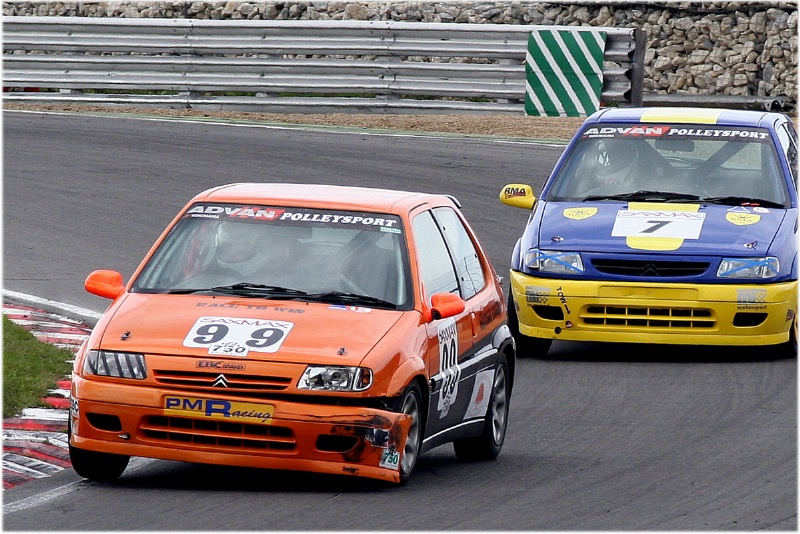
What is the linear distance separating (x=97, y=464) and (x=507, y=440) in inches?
105

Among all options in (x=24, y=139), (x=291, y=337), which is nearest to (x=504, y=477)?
(x=291, y=337)

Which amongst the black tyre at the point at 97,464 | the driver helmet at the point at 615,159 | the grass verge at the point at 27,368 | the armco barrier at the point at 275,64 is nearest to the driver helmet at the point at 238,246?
the black tyre at the point at 97,464

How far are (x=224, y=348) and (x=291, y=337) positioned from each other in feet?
0.98

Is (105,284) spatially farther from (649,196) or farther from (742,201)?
(742,201)

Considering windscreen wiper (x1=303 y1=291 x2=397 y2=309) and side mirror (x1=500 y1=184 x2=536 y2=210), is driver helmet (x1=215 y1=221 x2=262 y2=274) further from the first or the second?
side mirror (x1=500 y1=184 x2=536 y2=210)

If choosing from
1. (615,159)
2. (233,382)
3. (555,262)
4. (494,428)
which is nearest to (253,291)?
(233,382)

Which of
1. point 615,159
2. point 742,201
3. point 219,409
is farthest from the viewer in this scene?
point 615,159

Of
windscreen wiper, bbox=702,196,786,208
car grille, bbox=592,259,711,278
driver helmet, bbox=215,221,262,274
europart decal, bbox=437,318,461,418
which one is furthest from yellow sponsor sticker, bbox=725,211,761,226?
driver helmet, bbox=215,221,262,274

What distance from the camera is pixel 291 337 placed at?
7.34 m

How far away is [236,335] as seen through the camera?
7359 mm

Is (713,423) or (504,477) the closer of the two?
(504,477)

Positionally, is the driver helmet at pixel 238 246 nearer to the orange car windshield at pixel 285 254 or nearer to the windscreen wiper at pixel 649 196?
the orange car windshield at pixel 285 254

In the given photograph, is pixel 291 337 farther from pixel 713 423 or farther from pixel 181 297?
pixel 713 423

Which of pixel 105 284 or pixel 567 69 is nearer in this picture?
pixel 105 284
